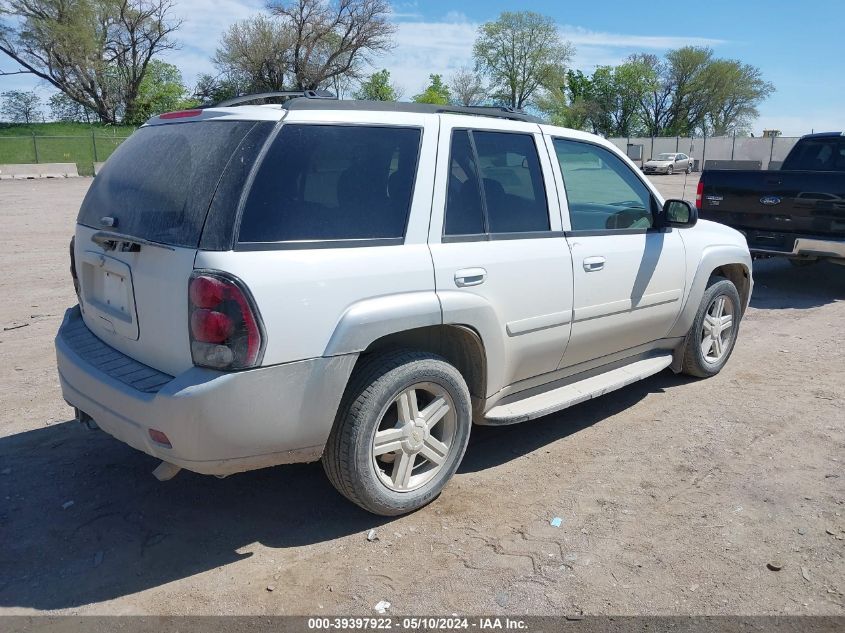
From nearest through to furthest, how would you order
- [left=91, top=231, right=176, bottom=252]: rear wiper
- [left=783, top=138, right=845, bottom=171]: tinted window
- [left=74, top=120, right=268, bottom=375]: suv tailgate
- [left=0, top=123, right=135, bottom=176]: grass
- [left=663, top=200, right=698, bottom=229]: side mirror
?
Answer: [left=74, top=120, right=268, bottom=375]: suv tailgate < [left=91, top=231, right=176, bottom=252]: rear wiper < [left=663, top=200, right=698, bottom=229]: side mirror < [left=783, top=138, right=845, bottom=171]: tinted window < [left=0, top=123, right=135, bottom=176]: grass

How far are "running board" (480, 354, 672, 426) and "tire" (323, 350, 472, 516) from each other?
0.30 meters

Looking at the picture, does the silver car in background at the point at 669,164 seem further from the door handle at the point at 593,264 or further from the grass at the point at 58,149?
the door handle at the point at 593,264

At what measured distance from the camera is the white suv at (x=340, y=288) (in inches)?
116

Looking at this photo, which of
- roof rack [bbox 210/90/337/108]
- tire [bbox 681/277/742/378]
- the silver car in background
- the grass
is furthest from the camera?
the silver car in background

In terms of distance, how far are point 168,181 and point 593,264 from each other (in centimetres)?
241

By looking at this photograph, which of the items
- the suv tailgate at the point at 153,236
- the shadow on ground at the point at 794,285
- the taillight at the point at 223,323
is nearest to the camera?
the taillight at the point at 223,323

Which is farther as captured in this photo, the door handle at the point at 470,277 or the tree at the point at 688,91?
the tree at the point at 688,91

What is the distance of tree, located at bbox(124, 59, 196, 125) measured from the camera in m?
63.3

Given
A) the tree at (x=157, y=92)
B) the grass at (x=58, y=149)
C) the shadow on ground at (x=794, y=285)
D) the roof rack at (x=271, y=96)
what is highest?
the tree at (x=157, y=92)

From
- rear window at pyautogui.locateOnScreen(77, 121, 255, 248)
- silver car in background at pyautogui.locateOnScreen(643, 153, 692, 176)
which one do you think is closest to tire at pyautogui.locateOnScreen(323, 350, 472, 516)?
rear window at pyautogui.locateOnScreen(77, 121, 255, 248)

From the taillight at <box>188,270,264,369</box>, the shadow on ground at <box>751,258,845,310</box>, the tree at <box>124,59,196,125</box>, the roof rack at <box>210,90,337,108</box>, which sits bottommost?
the shadow on ground at <box>751,258,845,310</box>

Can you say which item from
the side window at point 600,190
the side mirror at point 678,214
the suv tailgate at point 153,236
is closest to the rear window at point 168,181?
the suv tailgate at point 153,236

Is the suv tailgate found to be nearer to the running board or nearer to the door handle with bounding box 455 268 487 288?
the door handle with bounding box 455 268 487 288

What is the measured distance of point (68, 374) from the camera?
353 cm
